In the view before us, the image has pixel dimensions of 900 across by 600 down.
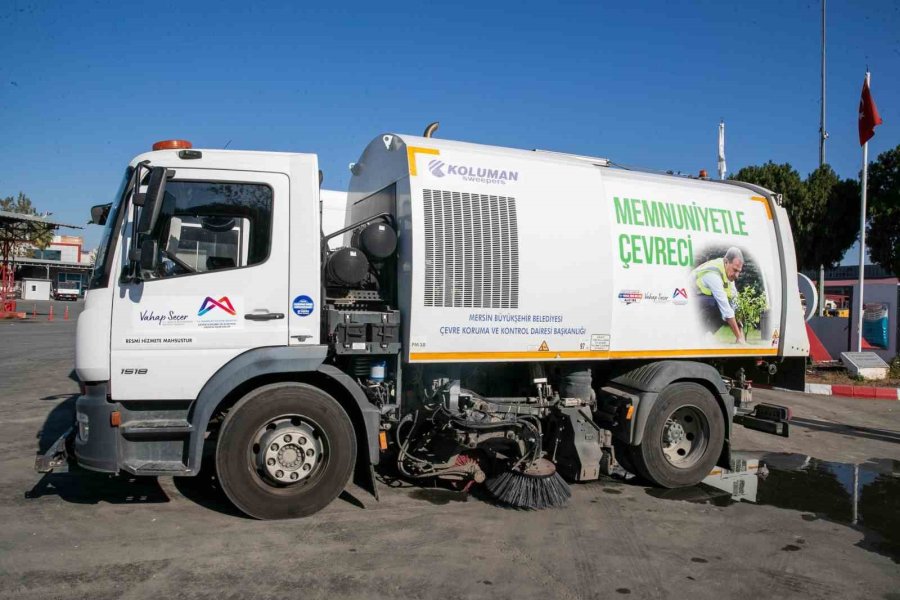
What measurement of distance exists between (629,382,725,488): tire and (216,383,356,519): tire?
9.64 feet

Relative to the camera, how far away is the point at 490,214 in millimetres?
5688

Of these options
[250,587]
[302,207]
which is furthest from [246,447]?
[302,207]

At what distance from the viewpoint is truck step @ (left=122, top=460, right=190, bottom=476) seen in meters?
4.82

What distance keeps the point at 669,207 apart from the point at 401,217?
2.78 meters

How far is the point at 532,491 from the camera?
5707 mm

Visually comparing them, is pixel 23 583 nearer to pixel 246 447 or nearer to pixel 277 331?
pixel 246 447

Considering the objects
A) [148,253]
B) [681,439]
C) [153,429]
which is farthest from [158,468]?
[681,439]

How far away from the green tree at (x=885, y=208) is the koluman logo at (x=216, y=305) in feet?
58.9

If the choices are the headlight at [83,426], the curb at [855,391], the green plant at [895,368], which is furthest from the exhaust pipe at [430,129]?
the green plant at [895,368]

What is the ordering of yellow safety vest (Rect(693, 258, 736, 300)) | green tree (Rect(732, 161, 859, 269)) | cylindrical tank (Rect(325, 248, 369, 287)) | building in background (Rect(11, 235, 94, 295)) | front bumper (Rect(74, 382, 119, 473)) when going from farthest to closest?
1. building in background (Rect(11, 235, 94, 295))
2. green tree (Rect(732, 161, 859, 269))
3. yellow safety vest (Rect(693, 258, 736, 300))
4. cylindrical tank (Rect(325, 248, 369, 287))
5. front bumper (Rect(74, 382, 119, 473))

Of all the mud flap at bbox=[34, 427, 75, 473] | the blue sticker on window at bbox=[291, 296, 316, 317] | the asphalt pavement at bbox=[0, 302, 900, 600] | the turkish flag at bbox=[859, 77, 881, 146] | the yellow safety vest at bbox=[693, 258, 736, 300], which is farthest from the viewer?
the turkish flag at bbox=[859, 77, 881, 146]

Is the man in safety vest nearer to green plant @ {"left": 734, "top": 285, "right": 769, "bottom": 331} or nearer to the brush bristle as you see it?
green plant @ {"left": 734, "top": 285, "right": 769, "bottom": 331}

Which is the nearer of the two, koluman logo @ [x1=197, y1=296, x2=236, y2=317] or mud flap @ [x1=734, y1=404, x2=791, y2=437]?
koluman logo @ [x1=197, y1=296, x2=236, y2=317]

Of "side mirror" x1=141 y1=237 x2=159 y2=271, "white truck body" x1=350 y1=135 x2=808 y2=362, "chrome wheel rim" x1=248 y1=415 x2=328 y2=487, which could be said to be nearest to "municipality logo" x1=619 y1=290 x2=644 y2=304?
"white truck body" x1=350 y1=135 x2=808 y2=362
